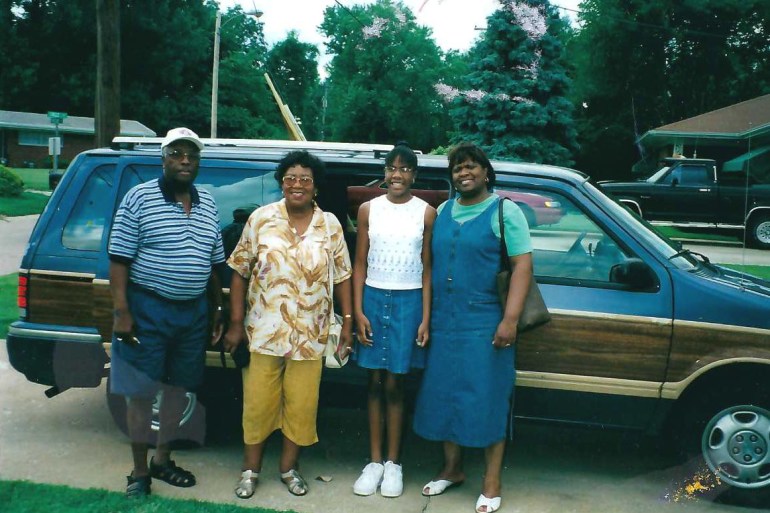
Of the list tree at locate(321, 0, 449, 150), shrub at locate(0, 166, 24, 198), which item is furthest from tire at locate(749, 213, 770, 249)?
tree at locate(321, 0, 449, 150)

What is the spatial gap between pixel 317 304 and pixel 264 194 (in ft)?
3.00

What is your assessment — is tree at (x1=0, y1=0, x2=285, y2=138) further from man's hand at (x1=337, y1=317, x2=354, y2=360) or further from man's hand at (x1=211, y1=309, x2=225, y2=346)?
man's hand at (x1=337, y1=317, x2=354, y2=360)

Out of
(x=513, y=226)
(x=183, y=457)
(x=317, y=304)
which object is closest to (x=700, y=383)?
(x=513, y=226)

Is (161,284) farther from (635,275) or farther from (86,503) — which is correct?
(635,275)

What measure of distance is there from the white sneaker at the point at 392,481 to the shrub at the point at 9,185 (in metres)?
20.7

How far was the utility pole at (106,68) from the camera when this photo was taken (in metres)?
10.0

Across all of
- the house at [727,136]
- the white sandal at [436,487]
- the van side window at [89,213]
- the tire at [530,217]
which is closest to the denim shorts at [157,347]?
the van side window at [89,213]

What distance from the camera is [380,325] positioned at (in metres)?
3.94

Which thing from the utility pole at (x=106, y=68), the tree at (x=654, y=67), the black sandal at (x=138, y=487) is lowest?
the black sandal at (x=138, y=487)

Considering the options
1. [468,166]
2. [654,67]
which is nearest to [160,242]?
[468,166]

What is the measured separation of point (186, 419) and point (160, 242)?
1391mm

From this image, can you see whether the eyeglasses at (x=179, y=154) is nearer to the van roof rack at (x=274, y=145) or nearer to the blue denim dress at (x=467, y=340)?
the van roof rack at (x=274, y=145)

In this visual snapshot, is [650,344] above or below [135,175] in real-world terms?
below

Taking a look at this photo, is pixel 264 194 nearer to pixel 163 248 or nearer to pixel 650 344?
pixel 163 248
